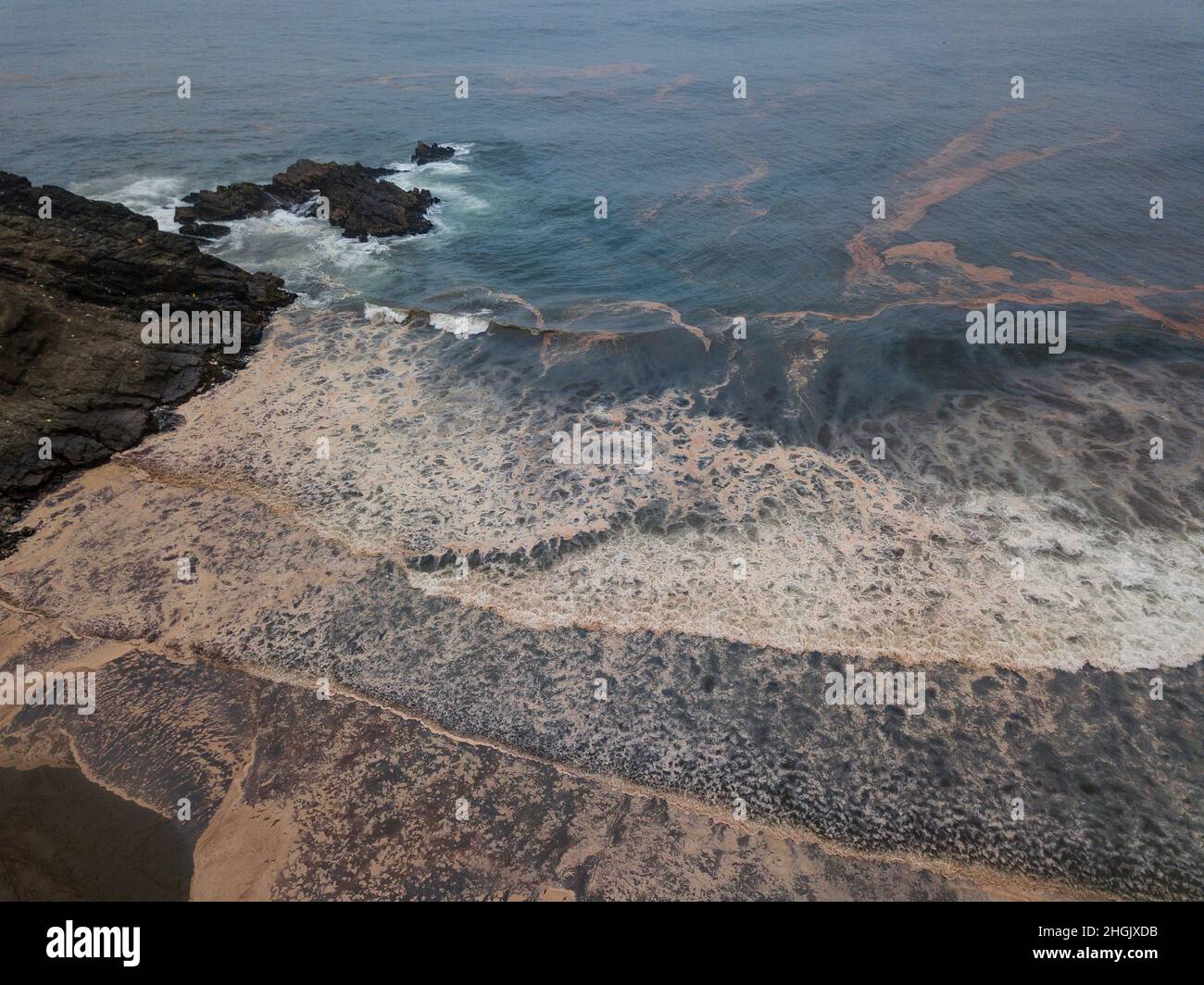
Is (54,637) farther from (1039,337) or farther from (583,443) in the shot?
(1039,337)

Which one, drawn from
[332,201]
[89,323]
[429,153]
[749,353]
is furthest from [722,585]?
[429,153]

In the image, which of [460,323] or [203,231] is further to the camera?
[203,231]

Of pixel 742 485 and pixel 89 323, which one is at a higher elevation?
pixel 89 323

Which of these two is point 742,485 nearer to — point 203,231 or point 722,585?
point 722,585

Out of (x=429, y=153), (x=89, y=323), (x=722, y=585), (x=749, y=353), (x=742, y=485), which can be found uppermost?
(x=429, y=153)

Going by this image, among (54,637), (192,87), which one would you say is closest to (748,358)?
(54,637)

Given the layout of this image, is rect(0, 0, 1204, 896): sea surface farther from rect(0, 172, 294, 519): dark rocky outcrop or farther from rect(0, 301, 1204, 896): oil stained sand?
rect(0, 172, 294, 519): dark rocky outcrop
